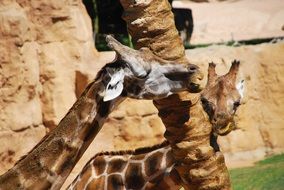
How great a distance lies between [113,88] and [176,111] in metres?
0.76

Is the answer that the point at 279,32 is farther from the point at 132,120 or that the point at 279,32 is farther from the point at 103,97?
the point at 103,97

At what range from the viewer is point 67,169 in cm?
371

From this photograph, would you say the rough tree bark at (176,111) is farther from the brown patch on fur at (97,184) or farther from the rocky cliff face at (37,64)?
the rocky cliff face at (37,64)

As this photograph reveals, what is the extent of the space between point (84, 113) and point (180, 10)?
1465 cm

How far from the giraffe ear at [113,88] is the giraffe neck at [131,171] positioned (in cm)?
138

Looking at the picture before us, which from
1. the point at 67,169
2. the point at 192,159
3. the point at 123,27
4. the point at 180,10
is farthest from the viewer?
the point at 180,10

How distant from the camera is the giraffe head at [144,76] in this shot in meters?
3.72

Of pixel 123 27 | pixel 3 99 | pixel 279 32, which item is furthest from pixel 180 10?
pixel 3 99

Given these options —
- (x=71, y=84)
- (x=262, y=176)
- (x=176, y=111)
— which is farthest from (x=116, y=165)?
(x=262, y=176)

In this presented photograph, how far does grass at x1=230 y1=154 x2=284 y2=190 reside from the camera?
8.86 metres

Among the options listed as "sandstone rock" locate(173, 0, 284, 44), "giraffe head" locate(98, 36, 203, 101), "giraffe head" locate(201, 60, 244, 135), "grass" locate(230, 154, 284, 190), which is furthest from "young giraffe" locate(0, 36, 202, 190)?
"sandstone rock" locate(173, 0, 284, 44)

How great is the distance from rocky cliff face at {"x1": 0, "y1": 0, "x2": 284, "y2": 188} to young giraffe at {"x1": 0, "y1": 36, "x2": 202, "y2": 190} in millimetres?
4436

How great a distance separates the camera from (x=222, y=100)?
530 centimetres

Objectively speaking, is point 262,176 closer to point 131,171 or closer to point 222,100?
point 222,100
